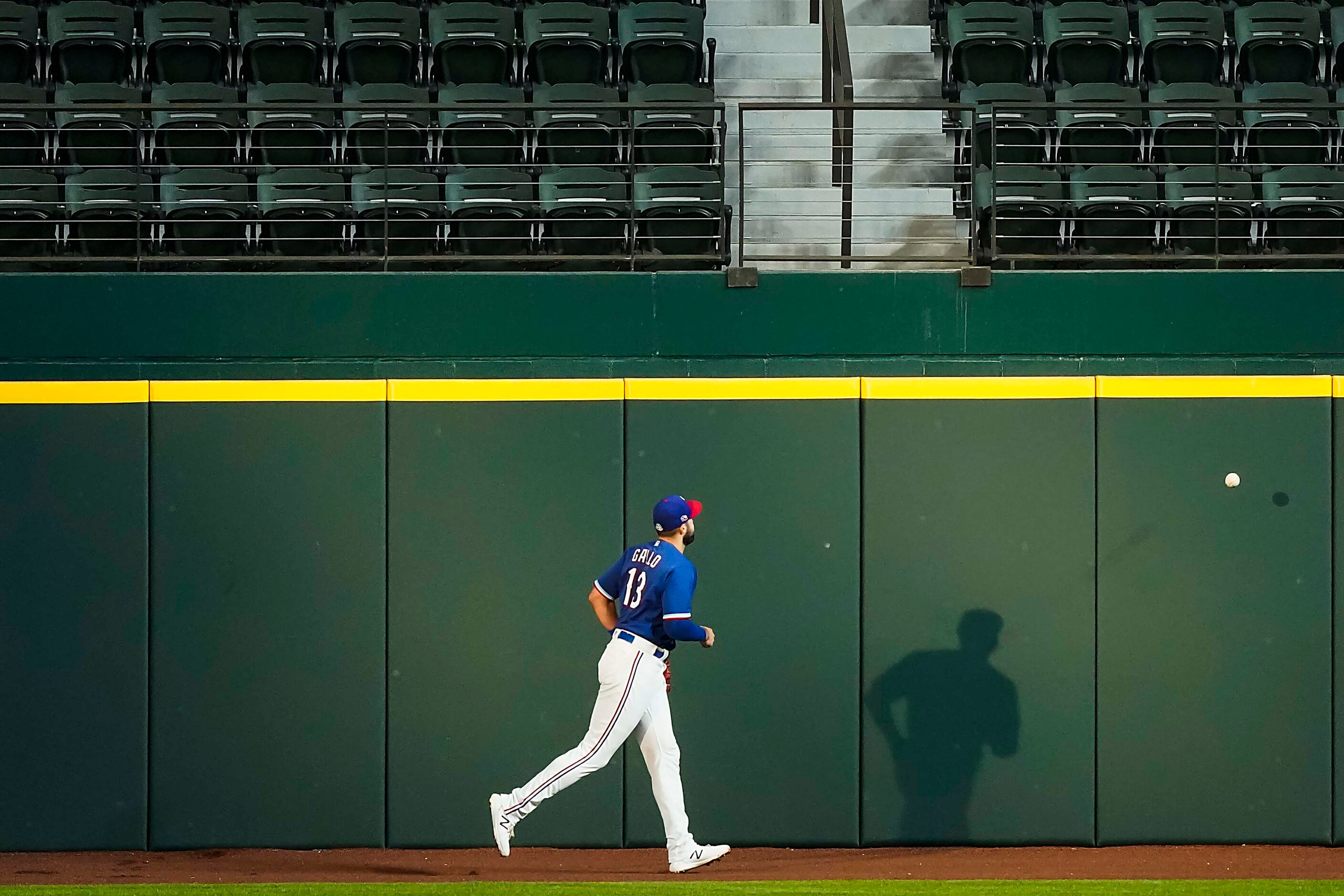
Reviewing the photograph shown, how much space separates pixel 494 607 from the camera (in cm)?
Answer: 825

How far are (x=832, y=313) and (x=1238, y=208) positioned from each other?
344cm

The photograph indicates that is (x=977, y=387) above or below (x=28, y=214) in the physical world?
below

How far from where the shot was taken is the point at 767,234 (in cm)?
1073

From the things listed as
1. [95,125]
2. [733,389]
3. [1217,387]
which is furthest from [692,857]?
[95,125]

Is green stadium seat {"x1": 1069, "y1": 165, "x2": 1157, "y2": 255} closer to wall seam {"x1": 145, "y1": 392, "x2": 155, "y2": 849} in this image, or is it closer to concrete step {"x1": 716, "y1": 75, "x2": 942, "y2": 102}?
concrete step {"x1": 716, "y1": 75, "x2": 942, "y2": 102}

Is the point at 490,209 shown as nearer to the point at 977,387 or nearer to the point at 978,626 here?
the point at 977,387

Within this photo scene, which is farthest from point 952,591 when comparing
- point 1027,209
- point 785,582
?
point 1027,209

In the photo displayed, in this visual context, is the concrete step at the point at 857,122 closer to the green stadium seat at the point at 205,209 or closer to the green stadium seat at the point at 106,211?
the green stadium seat at the point at 205,209

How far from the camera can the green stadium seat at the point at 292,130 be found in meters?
10.4

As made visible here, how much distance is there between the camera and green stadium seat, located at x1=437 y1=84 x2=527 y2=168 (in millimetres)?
10820

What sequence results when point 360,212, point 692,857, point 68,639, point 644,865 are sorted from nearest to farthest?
point 692,857 → point 644,865 → point 68,639 → point 360,212

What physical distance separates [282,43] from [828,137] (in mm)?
4167

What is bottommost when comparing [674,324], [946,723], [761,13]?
[946,723]

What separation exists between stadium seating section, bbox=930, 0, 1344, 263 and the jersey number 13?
2945 mm
